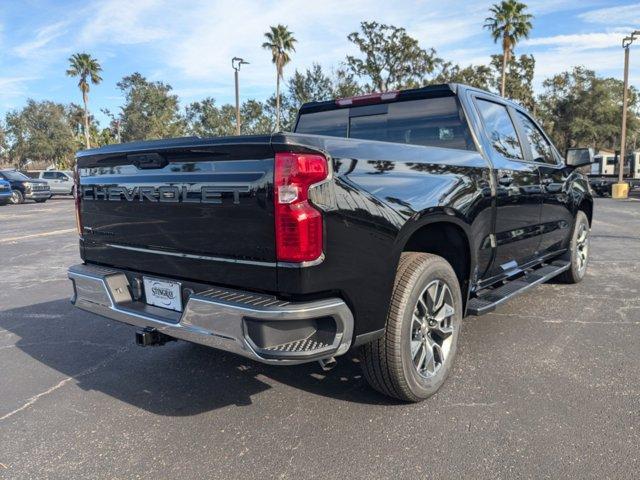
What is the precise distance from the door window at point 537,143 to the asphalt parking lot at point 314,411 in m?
1.52

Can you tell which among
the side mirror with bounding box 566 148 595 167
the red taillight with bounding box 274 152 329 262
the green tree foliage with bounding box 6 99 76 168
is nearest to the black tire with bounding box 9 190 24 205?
the side mirror with bounding box 566 148 595 167

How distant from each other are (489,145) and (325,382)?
2.15 m

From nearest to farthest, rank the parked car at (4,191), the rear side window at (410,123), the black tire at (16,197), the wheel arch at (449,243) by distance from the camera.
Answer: the wheel arch at (449,243)
the rear side window at (410,123)
the parked car at (4,191)
the black tire at (16,197)

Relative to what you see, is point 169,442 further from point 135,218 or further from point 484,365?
point 484,365

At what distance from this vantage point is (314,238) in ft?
7.71

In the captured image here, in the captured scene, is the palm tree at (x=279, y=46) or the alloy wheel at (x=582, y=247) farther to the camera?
the palm tree at (x=279, y=46)

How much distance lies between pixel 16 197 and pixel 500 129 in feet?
86.1

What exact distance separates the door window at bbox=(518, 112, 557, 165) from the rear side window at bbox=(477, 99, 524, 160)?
343mm

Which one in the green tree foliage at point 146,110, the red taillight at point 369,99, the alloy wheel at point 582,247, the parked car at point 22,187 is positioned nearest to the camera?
the red taillight at point 369,99

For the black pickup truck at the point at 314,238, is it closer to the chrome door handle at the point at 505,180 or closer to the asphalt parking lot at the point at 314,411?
the chrome door handle at the point at 505,180

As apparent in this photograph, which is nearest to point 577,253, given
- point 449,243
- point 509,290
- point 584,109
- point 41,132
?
point 509,290

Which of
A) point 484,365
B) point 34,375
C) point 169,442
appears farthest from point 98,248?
point 484,365

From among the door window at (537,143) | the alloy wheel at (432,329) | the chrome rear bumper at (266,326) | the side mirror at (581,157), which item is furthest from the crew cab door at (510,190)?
the chrome rear bumper at (266,326)

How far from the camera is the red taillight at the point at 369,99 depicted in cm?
415
